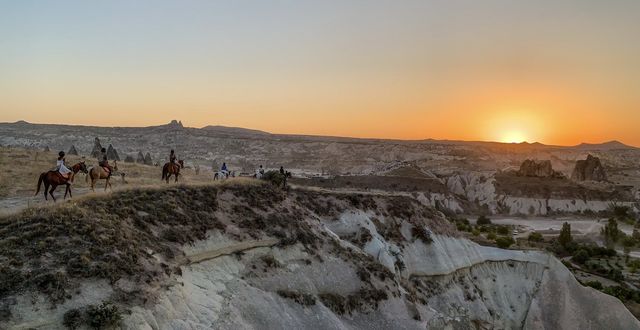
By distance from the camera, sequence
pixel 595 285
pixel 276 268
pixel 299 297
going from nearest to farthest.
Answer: pixel 299 297 → pixel 276 268 → pixel 595 285

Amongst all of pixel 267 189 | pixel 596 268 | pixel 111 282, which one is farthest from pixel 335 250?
pixel 596 268

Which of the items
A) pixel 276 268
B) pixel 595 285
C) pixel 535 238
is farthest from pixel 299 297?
pixel 535 238

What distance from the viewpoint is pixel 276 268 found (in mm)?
21094

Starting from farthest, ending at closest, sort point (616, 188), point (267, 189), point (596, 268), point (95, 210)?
point (616, 188) < point (596, 268) < point (267, 189) < point (95, 210)

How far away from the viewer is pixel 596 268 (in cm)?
5150

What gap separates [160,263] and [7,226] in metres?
4.40

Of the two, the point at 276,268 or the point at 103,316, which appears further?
the point at 276,268

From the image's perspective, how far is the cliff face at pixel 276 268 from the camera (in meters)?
Result: 13.7

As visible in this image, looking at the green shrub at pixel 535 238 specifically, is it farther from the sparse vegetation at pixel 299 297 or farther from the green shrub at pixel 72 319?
the green shrub at pixel 72 319

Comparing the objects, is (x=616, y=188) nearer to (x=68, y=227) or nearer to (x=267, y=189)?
(x=267, y=189)

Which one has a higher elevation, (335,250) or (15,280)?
(15,280)

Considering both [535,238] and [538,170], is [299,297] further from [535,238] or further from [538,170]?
[538,170]

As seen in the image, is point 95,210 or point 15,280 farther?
point 95,210

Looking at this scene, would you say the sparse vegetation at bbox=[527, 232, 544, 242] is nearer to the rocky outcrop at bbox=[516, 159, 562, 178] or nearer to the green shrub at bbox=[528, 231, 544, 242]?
the green shrub at bbox=[528, 231, 544, 242]
